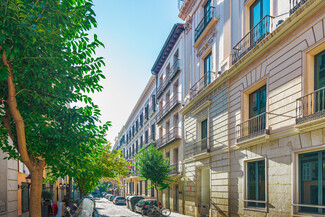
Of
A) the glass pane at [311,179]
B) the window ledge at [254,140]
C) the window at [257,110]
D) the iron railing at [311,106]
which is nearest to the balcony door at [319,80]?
the iron railing at [311,106]

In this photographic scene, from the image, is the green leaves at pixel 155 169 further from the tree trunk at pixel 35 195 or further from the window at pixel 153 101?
the tree trunk at pixel 35 195

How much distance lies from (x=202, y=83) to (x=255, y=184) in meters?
8.19

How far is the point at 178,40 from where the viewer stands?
25.2 metres

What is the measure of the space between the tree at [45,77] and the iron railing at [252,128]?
6282mm

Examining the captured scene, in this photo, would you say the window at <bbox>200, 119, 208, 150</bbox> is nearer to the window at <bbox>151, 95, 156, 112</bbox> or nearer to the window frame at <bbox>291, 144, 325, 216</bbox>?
the window frame at <bbox>291, 144, 325, 216</bbox>

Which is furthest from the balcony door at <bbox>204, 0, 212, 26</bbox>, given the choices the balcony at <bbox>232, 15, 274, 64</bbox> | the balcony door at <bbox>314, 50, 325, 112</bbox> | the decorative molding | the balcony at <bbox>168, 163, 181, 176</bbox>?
the balcony at <bbox>168, 163, 181, 176</bbox>

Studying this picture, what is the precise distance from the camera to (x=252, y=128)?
1227cm

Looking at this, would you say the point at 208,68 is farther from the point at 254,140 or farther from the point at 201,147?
the point at 254,140

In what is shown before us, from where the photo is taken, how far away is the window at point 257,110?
11703 millimetres

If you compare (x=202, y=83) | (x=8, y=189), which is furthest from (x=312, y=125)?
(x=8, y=189)

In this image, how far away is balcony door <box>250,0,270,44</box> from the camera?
11.8 meters

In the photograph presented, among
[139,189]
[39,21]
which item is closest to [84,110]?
[39,21]

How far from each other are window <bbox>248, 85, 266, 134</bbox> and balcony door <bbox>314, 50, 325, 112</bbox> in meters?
2.67

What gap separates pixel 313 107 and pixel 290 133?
1353mm
